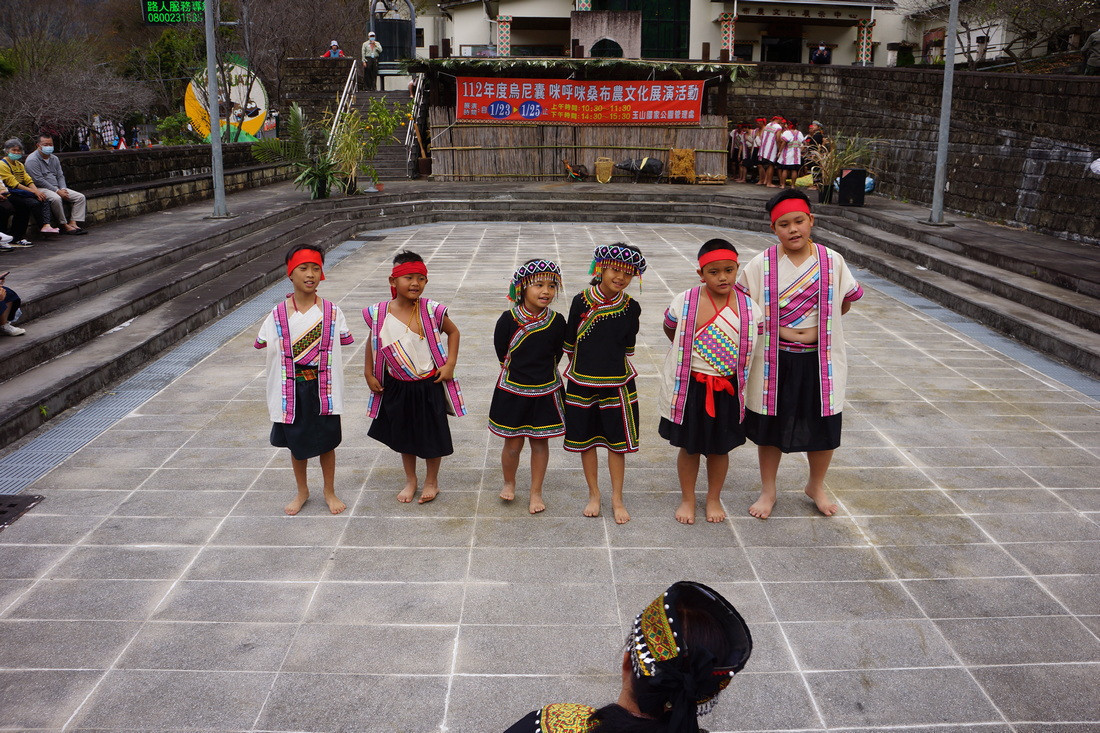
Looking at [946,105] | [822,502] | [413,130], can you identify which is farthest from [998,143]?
[413,130]

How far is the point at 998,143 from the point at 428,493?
1258 cm

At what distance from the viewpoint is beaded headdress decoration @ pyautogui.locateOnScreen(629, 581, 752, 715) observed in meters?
1.61

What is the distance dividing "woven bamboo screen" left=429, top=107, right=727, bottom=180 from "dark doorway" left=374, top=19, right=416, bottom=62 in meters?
10.8

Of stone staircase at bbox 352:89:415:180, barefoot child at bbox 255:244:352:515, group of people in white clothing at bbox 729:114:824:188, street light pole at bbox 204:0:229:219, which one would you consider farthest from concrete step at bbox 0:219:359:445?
group of people in white clothing at bbox 729:114:824:188

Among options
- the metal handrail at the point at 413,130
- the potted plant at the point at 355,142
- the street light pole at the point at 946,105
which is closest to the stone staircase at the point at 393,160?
the metal handrail at the point at 413,130

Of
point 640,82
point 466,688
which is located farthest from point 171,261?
point 640,82

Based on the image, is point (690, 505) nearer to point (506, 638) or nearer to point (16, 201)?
point (506, 638)

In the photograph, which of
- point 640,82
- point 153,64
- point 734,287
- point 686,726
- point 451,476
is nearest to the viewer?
point 686,726

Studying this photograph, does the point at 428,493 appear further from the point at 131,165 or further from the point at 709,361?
the point at 131,165

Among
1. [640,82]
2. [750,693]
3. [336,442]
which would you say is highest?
[640,82]

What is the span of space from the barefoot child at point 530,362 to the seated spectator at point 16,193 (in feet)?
27.8

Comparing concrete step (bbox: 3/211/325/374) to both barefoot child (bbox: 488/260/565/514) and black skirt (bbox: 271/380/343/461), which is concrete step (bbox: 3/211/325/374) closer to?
black skirt (bbox: 271/380/343/461)

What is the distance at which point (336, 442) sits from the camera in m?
4.45

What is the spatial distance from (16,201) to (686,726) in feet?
37.0
